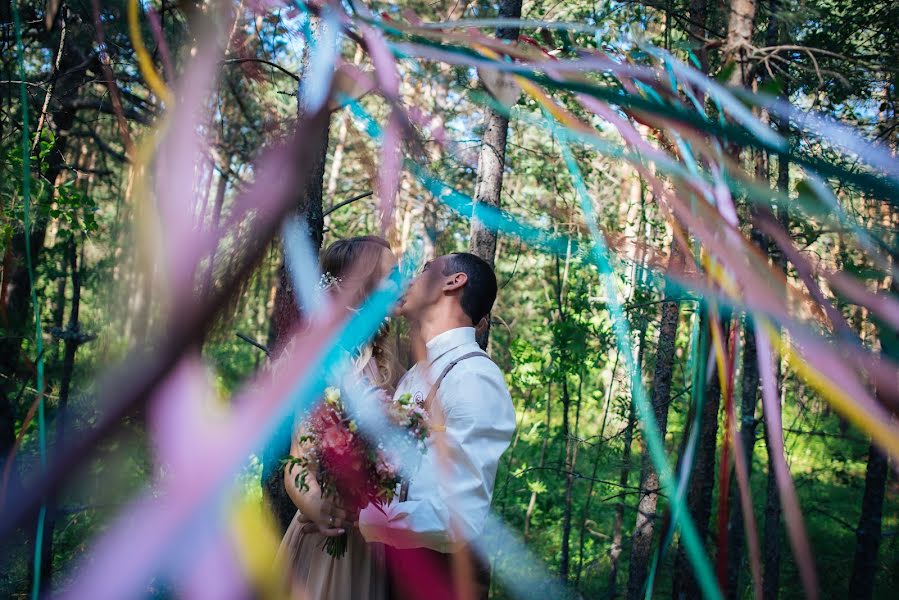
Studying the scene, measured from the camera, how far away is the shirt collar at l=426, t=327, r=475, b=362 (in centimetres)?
204

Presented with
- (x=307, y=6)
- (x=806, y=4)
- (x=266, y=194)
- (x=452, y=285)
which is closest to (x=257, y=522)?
(x=452, y=285)

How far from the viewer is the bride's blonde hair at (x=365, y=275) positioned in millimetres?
2295

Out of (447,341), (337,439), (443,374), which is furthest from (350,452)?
(447,341)

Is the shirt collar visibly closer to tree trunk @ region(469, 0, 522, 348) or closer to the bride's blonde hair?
the bride's blonde hair

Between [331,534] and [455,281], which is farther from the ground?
[455,281]

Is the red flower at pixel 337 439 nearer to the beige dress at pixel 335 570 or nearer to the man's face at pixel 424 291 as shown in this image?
the beige dress at pixel 335 570

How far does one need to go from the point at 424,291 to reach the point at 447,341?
0.25 metres

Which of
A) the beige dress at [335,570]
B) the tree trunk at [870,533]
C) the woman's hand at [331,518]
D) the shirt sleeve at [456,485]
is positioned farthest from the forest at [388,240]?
the shirt sleeve at [456,485]

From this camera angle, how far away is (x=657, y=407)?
13.8 ft

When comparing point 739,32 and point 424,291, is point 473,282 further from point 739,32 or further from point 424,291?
point 739,32

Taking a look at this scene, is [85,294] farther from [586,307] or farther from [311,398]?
[311,398]

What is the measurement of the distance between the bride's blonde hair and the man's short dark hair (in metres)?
0.31

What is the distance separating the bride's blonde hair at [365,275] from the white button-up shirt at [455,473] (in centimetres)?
49

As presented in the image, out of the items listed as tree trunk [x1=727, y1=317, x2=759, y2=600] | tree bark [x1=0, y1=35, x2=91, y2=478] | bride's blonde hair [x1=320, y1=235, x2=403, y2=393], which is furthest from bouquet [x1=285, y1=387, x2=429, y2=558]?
tree trunk [x1=727, y1=317, x2=759, y2=600]
